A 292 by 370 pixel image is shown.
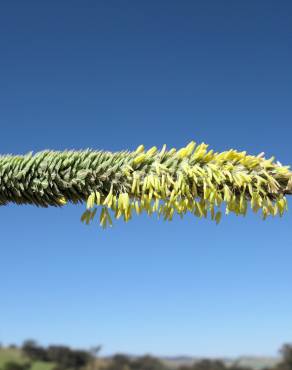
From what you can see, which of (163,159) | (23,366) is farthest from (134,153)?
(23,366)

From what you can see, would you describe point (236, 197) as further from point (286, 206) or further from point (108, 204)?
point (108, 204)

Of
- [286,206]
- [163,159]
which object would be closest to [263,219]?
[286,206]

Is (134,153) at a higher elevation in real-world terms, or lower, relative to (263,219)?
higher

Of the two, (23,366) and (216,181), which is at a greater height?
(216,181)

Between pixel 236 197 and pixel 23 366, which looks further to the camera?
pixel 23 366

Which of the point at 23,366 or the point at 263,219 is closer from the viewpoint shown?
the point at 263,219

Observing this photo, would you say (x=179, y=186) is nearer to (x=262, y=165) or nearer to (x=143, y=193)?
(x=143, y=193)
